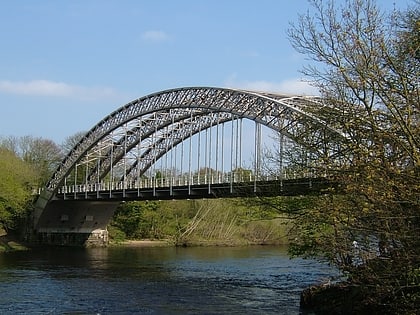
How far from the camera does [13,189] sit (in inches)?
2386

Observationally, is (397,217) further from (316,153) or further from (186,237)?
(186,237)

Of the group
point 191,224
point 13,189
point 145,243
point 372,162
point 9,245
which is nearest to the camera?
point 372,162

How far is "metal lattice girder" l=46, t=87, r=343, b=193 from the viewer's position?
46.6 meters

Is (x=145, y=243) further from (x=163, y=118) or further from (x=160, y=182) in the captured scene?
(x=163, y=118)

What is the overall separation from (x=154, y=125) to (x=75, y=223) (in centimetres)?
1694

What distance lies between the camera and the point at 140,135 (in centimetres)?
6644

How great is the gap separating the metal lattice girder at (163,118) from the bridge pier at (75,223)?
308 centimetres

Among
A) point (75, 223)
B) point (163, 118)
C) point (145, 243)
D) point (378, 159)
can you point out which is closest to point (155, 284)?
point (378, 159)

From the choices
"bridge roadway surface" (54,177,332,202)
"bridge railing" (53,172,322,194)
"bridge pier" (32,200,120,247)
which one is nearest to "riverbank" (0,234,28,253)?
"bridge pier" (32,200,120,247)

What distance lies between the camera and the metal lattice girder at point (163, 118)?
46562mm

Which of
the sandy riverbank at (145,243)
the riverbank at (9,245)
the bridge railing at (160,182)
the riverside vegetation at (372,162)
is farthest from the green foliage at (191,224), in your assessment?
the riverside vegetation at (372,162)

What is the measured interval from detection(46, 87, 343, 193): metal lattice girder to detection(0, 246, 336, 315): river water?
28.8 feet

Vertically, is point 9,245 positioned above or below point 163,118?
below

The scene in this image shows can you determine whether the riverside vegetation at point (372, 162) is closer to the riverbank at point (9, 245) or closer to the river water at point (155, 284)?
the river water at point (155, 284)
